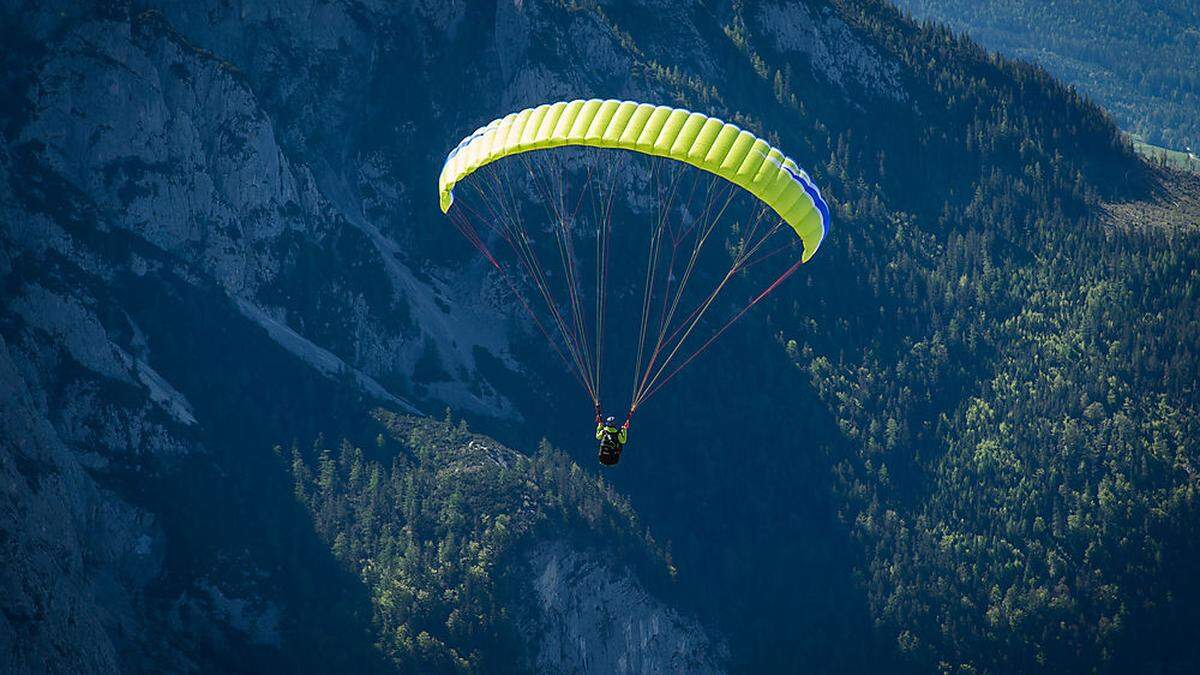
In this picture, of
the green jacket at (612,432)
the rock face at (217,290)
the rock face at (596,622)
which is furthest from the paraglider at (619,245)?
the green jacket at (612,432)

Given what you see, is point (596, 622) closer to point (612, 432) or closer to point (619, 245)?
point (619, 245)

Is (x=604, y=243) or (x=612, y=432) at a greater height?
(x=604, y=243)

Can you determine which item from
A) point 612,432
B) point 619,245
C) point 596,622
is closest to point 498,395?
point 619,245

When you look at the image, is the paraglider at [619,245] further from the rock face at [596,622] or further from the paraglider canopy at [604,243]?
the rock face at [596,622]

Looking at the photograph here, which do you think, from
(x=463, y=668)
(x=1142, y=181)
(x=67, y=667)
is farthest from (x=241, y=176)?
(x=1142, y=181)

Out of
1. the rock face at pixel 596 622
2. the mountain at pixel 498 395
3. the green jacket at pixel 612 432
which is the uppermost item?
the mountain at pixel 498 395

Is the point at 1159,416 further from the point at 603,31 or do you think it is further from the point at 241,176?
the point at 241,176
